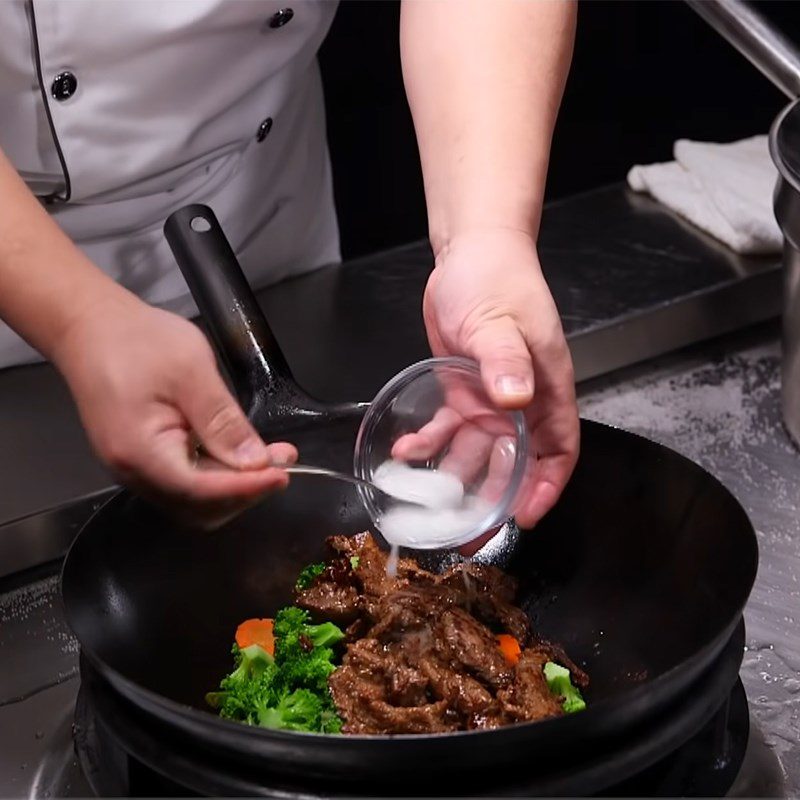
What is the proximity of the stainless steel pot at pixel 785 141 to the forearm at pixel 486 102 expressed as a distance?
0.88 feet

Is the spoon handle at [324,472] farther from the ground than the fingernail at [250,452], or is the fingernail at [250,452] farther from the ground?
the fingernail at [250,452]

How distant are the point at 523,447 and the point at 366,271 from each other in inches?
35.1

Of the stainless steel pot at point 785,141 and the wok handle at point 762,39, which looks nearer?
the stainless steel pot at point 785,141

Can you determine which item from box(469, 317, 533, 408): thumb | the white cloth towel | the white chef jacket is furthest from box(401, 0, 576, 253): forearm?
the white cloth towel

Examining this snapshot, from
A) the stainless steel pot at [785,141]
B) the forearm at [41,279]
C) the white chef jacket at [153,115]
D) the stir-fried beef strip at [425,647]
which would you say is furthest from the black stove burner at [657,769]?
the white chef jacket at [153,115]

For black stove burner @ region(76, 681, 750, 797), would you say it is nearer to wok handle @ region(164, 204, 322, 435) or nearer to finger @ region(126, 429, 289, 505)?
finger @ region(126, 429, 289, 505)

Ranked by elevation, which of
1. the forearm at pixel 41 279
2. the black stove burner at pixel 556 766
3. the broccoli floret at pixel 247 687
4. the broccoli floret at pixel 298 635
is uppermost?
the forearm at pixel 41 279

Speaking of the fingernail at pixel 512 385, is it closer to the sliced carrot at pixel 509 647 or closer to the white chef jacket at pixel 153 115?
the sliced carrot at pixel 509 647

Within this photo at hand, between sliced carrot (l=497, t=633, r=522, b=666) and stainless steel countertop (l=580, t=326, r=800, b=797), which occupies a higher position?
sliced carrot (l=497, t=633, r=522, b=666)

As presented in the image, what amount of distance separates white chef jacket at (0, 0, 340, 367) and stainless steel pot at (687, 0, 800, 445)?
523 millimetres

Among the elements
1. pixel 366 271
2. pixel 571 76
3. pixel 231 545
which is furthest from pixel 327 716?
pixel 571 76

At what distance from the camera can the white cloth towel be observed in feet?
6.19

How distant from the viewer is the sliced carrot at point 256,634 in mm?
1227

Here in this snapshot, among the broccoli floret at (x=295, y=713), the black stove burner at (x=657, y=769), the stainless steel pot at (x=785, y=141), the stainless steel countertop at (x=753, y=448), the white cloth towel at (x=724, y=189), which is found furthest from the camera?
the white cloth towel at (x=724, y=189)
